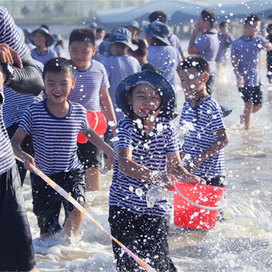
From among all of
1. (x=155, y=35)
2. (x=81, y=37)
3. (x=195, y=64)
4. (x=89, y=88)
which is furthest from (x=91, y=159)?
(x=155, y=35)

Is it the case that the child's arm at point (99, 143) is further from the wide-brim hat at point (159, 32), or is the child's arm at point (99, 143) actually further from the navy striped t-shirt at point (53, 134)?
the wide-brim hat at point (159, 32)

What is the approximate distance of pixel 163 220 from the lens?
3.81m

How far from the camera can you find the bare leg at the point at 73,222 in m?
4.95

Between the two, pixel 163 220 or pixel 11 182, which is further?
pixel 163 220

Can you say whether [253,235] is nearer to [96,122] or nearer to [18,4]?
[96,122]

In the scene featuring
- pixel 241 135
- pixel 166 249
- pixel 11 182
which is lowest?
pixel 241 135

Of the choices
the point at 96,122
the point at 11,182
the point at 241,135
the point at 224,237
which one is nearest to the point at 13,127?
the point at 96,122

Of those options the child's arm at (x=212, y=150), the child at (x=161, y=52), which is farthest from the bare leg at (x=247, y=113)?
the child's arm at (x=212, y=150)

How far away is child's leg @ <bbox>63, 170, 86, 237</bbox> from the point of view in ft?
16.1

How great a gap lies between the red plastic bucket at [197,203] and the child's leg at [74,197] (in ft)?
3.01

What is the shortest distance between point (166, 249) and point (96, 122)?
1.88m

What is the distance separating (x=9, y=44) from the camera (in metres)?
3.19

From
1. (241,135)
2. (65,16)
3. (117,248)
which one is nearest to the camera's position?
(117,248)

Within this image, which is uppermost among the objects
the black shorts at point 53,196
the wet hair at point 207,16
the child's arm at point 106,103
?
the wet hair at point 207,16
